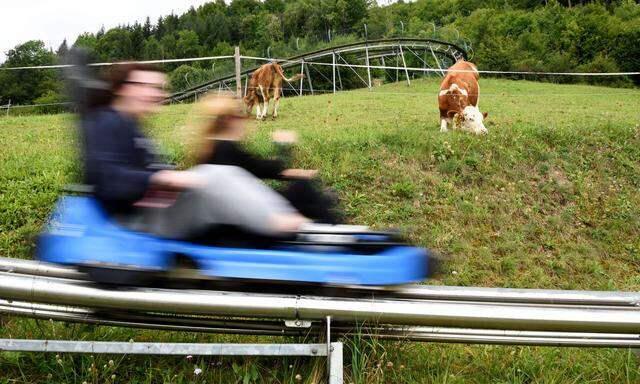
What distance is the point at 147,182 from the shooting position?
8.75ft

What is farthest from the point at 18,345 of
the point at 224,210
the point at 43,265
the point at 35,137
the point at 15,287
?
the point at 35,137

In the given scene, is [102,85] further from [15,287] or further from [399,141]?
[399,141]

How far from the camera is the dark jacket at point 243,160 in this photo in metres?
3.03

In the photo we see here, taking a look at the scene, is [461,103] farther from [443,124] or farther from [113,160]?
[113,160]

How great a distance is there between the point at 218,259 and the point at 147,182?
552 mm

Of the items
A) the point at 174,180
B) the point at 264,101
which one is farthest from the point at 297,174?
the point at 264,101

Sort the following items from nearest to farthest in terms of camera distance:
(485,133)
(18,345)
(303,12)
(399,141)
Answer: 1. (18,345)
2. (399,141)
3. (485,133)
4. (303,12)

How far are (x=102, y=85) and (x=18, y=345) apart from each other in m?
1.29

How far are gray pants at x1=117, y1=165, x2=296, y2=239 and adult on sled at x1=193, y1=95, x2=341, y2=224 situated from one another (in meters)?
0.14

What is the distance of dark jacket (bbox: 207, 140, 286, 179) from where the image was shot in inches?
119

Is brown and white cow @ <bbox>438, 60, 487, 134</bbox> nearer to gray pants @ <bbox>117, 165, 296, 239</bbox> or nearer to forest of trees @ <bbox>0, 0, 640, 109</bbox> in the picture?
gray pants @ <bbox>117, 165, 296, 239</bbox>

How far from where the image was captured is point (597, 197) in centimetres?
761

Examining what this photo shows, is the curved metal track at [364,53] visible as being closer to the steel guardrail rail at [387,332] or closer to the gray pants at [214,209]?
the gray pants at [214,209]

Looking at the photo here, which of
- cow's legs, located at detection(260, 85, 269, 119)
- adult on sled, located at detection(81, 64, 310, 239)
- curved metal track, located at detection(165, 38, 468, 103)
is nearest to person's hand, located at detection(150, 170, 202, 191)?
adult on sled, located at detection(81, 64, 310, 239)
